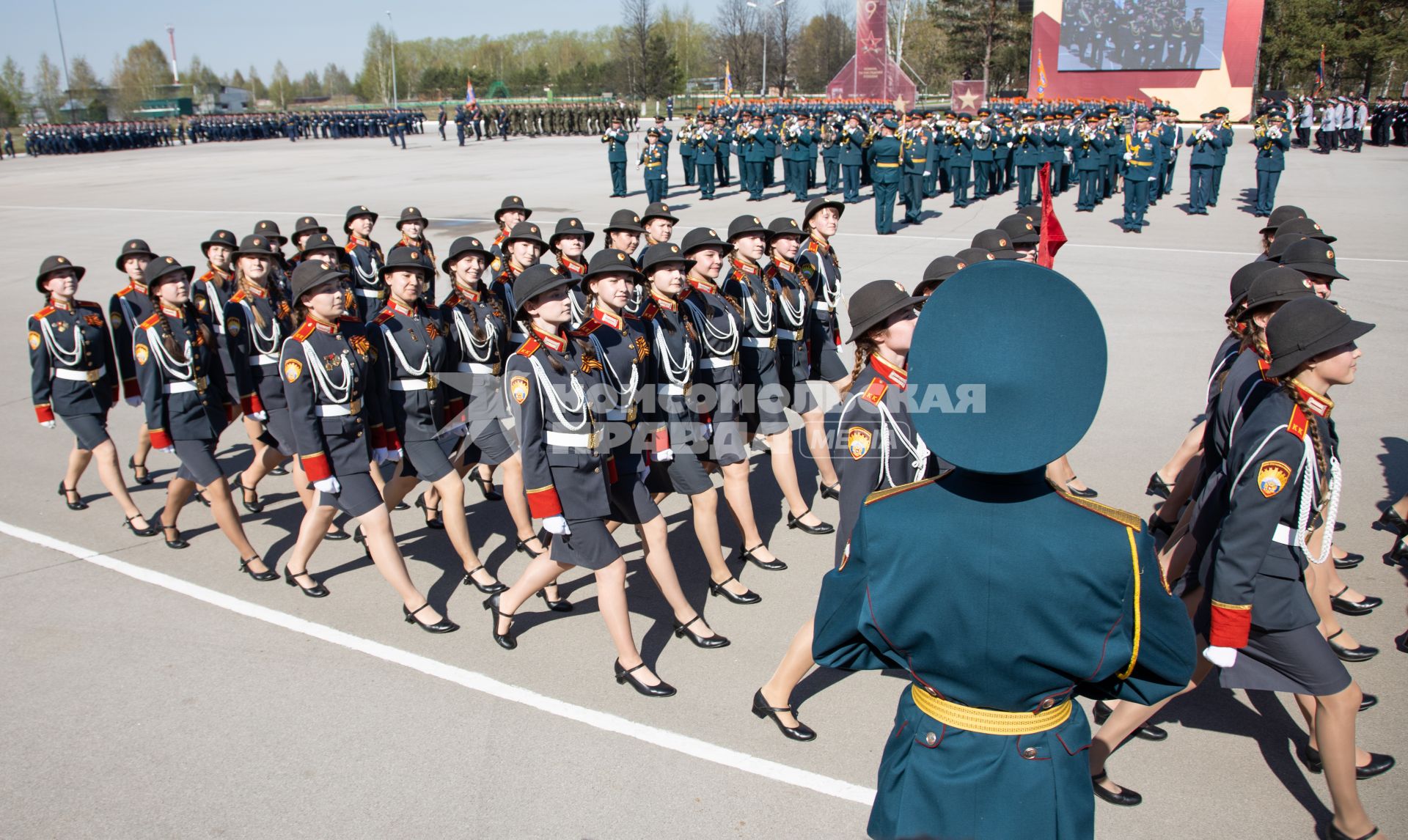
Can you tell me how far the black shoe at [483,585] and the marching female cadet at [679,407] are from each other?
1182 mm

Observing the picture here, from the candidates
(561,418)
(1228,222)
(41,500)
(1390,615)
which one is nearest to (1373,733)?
(1390,615)

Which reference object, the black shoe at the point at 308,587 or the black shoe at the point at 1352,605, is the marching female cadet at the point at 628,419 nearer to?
the black shoe at the point at 308,587

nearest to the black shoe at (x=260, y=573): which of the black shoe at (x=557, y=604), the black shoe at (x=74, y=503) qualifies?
the black shoe at (x=557, y=604)

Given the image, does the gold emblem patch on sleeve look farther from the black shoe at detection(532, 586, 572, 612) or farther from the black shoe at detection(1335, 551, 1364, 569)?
the black shoe at detection(532, 586, 572, 612)

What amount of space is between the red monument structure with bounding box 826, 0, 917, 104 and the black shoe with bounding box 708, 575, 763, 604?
143 ft

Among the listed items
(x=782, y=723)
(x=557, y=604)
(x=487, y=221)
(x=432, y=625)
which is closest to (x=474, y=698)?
(x=432, y=625)

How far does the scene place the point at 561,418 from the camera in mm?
4434

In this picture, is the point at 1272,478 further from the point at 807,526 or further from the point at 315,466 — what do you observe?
the point at 315,466

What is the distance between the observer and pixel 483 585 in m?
5.61

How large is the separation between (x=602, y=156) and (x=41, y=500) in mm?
30921

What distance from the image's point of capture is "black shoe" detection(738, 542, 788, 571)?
19.1 feet

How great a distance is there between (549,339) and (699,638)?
174cm

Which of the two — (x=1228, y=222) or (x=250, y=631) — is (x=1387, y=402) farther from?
(x=1228, y=222)

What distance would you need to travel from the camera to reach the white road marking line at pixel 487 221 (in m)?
14.6
